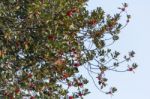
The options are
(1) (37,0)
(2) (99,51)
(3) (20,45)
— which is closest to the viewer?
(1) (37,0)

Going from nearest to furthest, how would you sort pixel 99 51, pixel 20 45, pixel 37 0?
pixel 37 0
pixel 20 45
pixel 99 51

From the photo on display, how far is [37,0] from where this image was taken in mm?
12750

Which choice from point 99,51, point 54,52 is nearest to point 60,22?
point 54,52

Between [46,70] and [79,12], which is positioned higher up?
Result: [79,12]

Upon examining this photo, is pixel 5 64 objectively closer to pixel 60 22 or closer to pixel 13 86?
pixel 13 86

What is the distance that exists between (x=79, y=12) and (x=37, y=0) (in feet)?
7.56

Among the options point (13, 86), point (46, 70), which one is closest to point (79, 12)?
point (46, 70)

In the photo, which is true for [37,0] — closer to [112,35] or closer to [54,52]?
[54,52]

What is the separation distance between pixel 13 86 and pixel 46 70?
4.39 ft

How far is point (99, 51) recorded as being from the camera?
1463 cm

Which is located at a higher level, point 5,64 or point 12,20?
point 12,20

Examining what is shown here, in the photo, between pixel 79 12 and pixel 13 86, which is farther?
pixel 79 12

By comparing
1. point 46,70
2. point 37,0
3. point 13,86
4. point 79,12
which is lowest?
point 13,86

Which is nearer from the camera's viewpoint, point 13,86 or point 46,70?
point 13,86
